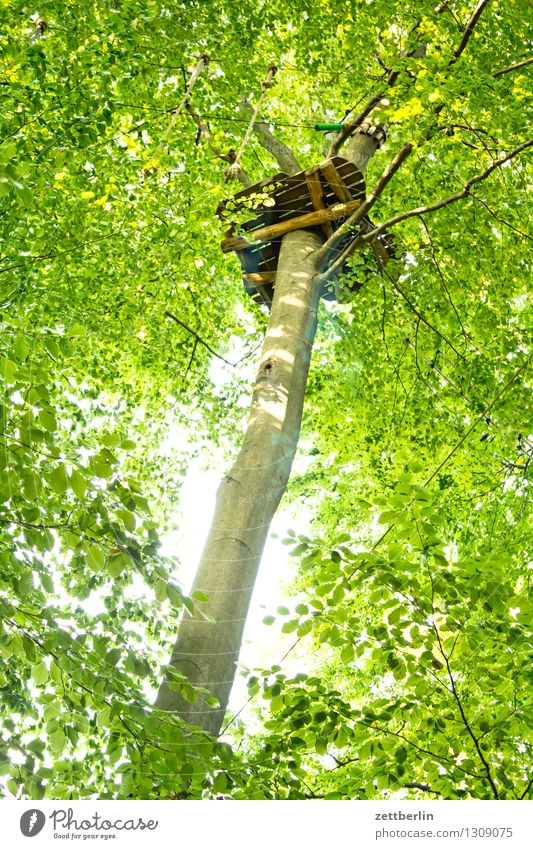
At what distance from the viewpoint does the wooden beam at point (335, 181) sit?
394cm

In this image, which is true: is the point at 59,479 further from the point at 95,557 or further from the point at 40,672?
the point at 40,672

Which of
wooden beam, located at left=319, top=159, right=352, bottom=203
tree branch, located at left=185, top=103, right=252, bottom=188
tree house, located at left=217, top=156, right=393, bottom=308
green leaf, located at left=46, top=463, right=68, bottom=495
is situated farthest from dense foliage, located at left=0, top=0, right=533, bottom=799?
wooden beam, located at left=319, top=159, right=352, bottom=203

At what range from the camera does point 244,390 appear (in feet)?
19.6

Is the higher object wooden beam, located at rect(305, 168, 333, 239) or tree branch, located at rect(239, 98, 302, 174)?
tree branch, located at rect(239, 98, 302, 174)

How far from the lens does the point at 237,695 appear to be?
3.73 meters

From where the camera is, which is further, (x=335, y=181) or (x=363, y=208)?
(x=335, y=181)

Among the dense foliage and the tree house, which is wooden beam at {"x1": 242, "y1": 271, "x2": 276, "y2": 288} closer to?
the tree house

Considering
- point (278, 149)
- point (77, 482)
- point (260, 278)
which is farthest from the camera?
point (278, 149)

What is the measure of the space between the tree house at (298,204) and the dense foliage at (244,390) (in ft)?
0.82

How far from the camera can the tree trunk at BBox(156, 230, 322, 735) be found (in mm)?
2285

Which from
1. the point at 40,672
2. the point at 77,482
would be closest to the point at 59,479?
the point at 77,482

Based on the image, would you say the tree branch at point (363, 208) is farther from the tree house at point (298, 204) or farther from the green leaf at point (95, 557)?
the green leaf at point (95, 557)

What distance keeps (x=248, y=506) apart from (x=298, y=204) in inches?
86.2
